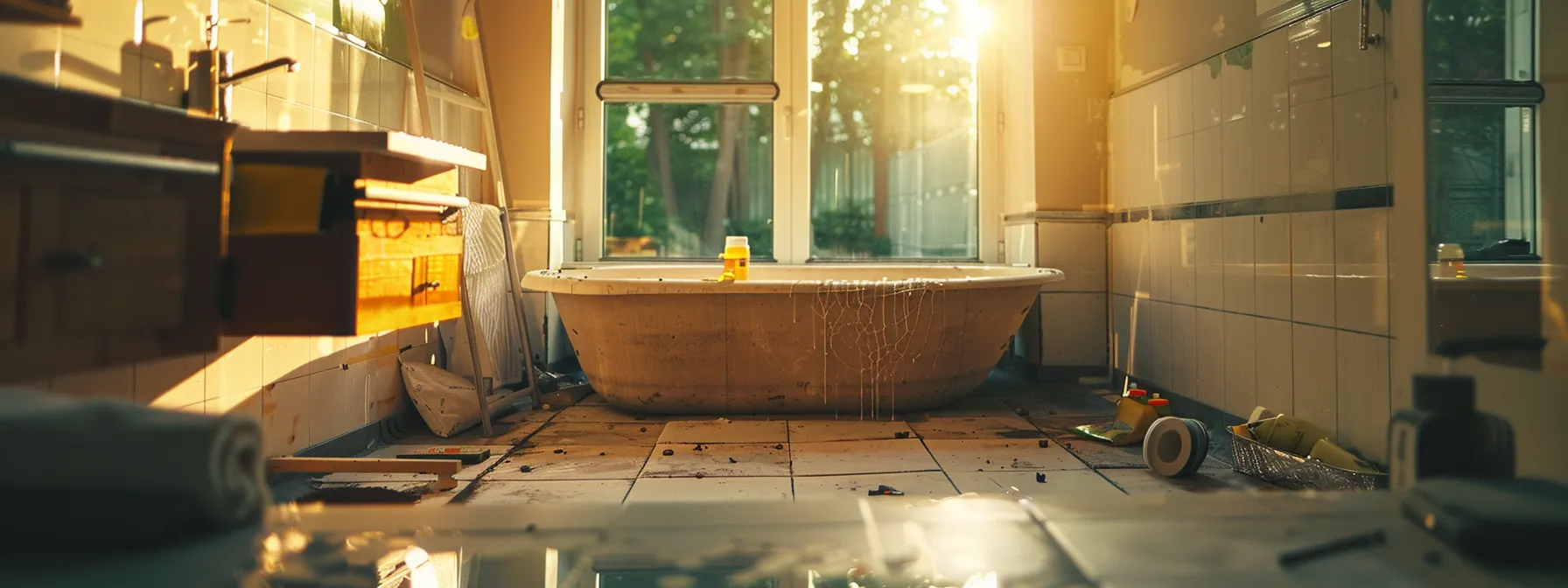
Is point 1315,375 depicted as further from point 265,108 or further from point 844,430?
point 265,108

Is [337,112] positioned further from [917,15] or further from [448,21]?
[917,15]

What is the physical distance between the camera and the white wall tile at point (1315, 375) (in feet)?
7.00

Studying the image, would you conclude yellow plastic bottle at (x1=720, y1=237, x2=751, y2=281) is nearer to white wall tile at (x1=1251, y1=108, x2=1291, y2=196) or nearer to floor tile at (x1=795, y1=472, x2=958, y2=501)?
floor tile at (x1=795, y1=472, x2=958, y2=501)

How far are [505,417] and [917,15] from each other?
2412 mm

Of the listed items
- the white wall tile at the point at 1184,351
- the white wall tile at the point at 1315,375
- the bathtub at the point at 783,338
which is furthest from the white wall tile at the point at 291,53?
the white wall tile at the point at 1184,351

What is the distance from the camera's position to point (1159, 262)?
3.09 meters

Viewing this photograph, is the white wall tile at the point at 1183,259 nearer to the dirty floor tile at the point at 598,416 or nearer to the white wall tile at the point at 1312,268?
the white wall tile at the point at 1312,268

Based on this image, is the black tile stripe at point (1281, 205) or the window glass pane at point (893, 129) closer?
the black tile stripe at point (1281, 205)

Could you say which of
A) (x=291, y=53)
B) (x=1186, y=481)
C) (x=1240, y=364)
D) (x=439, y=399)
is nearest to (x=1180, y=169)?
(x=1240, y=364)

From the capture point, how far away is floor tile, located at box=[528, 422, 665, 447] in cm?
253

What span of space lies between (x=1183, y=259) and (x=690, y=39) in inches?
87.1

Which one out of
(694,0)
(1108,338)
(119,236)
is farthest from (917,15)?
(119,236)

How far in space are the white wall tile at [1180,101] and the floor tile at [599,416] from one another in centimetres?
193

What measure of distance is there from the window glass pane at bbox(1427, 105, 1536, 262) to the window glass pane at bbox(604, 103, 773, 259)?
112 inches
